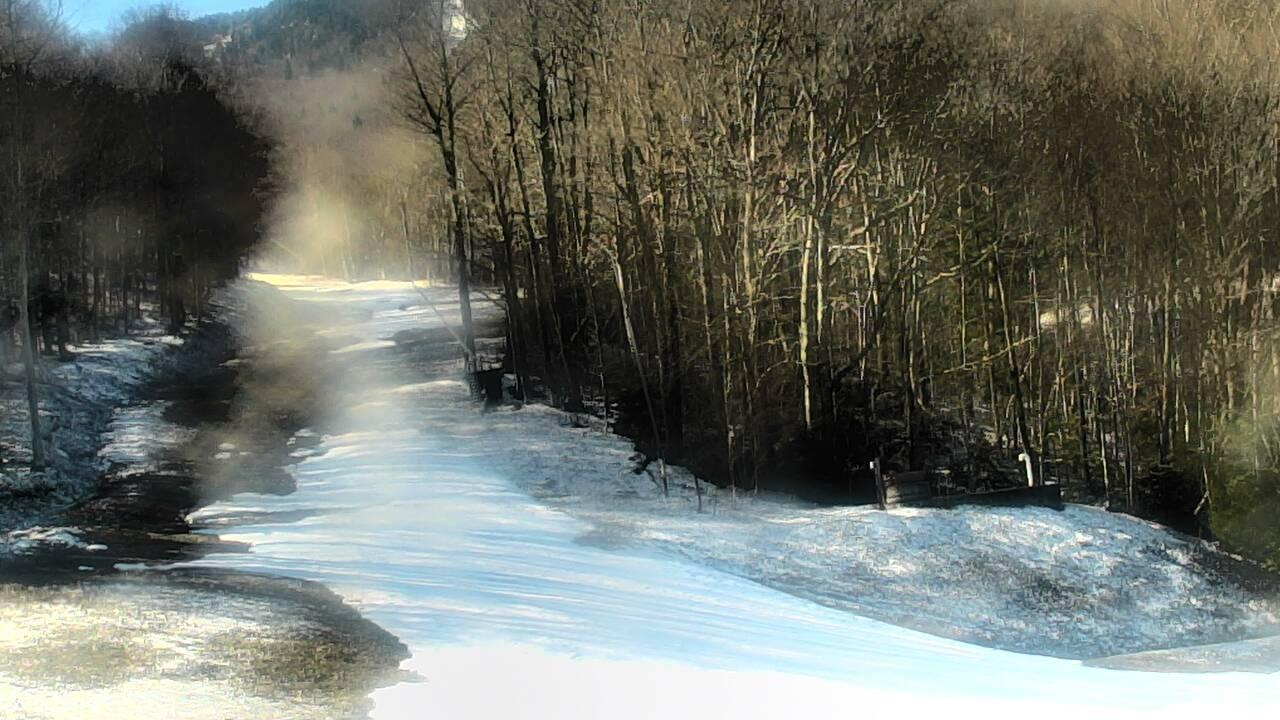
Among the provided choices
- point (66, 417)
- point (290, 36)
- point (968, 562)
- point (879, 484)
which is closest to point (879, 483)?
point (879, 484)

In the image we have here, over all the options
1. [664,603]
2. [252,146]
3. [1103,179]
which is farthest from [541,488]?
[252,146]

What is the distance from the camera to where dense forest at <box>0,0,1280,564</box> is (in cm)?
2181

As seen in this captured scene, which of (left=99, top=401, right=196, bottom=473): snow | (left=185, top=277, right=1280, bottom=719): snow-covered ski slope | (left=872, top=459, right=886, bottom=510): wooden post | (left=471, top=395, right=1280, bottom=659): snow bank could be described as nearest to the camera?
(left=185, top=277, right=1280, bottom=719): snow-covered ski slope

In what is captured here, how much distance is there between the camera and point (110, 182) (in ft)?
107

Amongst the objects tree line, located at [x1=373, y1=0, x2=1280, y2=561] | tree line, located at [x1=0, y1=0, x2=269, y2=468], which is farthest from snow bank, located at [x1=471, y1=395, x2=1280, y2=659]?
tree line, located at [x1=0, y1=0, x2=269, y2=468]

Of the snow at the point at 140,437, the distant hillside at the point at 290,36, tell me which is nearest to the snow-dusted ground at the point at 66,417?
the snow at the point at 140,437

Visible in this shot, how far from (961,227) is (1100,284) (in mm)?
3583

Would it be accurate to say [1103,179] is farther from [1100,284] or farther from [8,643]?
[8,643]

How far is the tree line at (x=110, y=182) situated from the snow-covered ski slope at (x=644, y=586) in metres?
7.81

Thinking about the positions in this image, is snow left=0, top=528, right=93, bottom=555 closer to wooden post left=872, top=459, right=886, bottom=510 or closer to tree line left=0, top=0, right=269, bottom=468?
tree line left=0, top=0, right=269, bottom=468

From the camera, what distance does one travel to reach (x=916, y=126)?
2373 centimetres

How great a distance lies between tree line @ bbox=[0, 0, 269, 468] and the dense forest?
226 mm

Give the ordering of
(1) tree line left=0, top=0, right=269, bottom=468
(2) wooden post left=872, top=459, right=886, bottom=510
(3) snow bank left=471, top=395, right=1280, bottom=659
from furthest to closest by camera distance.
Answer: (1) tree line left=0, top=0, right=269, bottom=468, (2) wooden post left=872, top=459, right=886, bottom=510, (3) snow bank left=471, top=395, right=1280, bottom=659

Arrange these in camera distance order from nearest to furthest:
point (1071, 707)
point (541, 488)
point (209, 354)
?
point (1071, 707), point (541, 488), point (209, 354)
